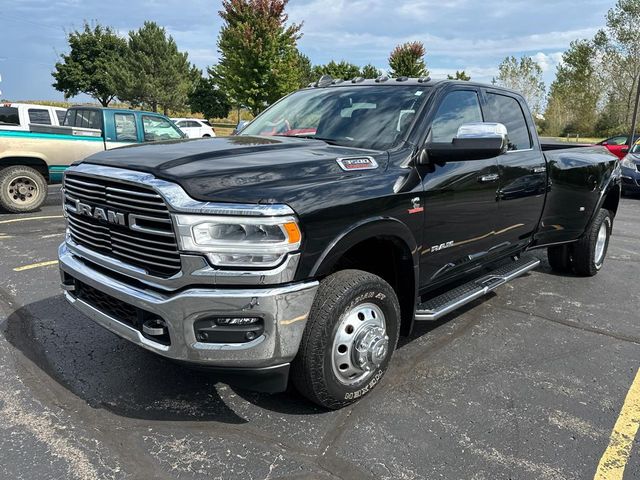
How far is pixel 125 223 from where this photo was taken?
255cm

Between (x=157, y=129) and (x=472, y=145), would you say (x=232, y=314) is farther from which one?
(x=157, y=129)

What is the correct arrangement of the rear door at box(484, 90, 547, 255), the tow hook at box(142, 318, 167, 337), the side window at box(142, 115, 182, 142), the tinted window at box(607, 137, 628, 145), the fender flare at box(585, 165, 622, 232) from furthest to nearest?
1. the tinted window at box(607, 137, 628, 145)
2. the side window at box(142, 115, 182, 142)
3. the fender flare at box(585, 165, 622, 232)
4. the rear door at box(484, 90, 547, 255)
5. the tow hook at box(142, 318, 167, 337)

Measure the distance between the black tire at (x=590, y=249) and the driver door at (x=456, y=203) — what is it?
2099 millimetres

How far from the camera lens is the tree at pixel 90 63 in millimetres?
45531

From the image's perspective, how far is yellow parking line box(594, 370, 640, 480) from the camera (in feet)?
8.06

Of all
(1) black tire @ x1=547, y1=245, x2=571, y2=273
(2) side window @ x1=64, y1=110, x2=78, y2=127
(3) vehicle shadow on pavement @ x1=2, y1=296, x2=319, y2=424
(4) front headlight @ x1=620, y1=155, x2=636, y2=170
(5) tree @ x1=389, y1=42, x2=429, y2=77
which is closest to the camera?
(3) vehicle shadow on pavement @ x1=2, y1=296, x2=319, y2=424

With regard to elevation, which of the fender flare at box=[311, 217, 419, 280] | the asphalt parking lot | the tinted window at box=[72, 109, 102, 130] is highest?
the tinted window at box=[72, 109, 102, 130]

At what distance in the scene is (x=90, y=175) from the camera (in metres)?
2.75

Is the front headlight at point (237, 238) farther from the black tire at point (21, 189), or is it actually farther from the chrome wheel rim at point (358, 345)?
the black tire at point (21, 189)

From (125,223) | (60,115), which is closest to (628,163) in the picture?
(125,223)

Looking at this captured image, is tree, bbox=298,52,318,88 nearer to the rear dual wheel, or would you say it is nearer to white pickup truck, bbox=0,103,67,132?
white pickup truck, bbox=0,103,67,132

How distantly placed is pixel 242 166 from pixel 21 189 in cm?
822

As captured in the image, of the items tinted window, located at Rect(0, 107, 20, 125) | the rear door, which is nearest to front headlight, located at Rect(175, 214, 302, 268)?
the rear door

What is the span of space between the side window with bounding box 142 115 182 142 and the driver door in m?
8.03
